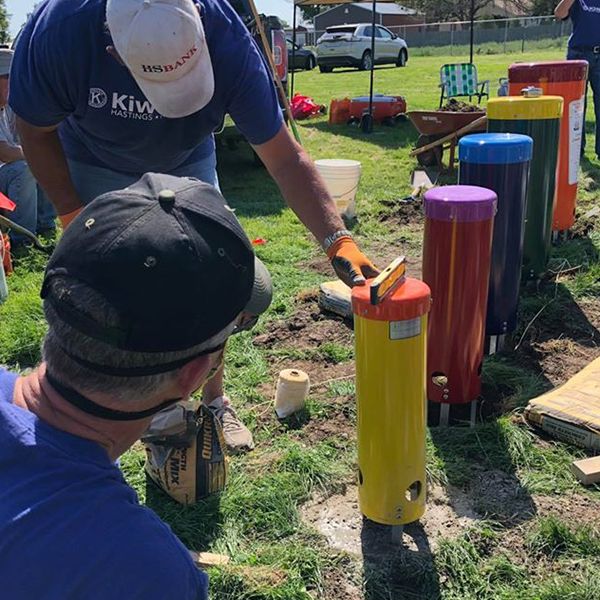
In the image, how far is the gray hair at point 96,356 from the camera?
3.73 feet

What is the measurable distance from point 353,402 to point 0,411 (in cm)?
239

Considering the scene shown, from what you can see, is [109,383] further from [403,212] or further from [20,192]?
[403,212]

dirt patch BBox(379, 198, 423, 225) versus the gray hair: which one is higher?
the gray hair

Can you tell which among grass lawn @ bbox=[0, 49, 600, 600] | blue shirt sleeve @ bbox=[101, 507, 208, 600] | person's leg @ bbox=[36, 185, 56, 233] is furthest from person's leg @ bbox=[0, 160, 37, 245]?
blue shirt sleeve @ bbox=[101, 507, 208, 600]

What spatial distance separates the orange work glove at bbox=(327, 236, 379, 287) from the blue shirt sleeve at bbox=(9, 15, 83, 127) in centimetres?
106

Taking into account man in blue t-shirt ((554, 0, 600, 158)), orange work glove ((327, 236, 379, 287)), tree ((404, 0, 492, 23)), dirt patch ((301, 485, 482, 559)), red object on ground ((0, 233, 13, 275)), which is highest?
tree ((404, 0, 492, 23))

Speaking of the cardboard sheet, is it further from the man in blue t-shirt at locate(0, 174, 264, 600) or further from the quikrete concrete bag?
the man in blue t-shirt at locate(0, 174, 264, 600)

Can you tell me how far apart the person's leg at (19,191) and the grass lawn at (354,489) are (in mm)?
1373

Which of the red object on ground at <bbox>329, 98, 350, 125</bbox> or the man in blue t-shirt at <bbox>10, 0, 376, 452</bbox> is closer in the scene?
the man in blue t-shirt at <bbox>10, 0, 376, 452</bbox>

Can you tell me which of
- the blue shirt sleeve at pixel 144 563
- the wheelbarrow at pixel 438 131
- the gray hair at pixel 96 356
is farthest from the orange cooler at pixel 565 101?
the blue shirt sleeve at pixel 144 563

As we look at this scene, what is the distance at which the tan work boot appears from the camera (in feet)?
10.0

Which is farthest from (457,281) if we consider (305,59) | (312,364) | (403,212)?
(305,59)

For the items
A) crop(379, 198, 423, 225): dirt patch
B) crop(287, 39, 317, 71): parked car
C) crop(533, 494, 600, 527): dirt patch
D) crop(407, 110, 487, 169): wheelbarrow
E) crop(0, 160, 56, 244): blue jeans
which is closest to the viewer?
crop(533, 494, 600, 527): dirt patch

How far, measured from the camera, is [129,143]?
8.68 feet
